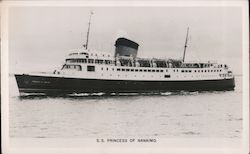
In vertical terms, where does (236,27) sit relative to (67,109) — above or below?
above

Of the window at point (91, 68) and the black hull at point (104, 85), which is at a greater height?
the window at point (91, 68)

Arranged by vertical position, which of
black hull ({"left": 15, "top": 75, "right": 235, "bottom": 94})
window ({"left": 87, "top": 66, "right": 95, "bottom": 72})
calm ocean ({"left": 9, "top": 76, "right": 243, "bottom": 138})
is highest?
window ({"left": 87, "top": 66, "right": 95, "bottom": 72})

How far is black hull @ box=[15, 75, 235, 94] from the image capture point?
3.33 feet

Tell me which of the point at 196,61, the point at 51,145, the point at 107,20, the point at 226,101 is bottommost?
the point at 51,145

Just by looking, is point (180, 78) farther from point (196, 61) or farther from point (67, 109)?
point (67, 109)

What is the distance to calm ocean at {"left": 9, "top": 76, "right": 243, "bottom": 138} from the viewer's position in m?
0.97

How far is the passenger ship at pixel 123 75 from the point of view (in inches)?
39.6

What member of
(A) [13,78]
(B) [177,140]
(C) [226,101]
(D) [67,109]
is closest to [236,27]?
(C) [226,101]

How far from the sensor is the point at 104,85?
103 centimetres

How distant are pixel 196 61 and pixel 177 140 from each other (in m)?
0.21

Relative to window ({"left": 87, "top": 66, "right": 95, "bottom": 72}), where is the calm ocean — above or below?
below

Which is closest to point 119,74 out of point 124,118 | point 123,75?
point 123,75

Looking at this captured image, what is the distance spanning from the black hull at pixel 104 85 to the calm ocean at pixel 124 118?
0.12 ft

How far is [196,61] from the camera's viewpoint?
102 centimetres
